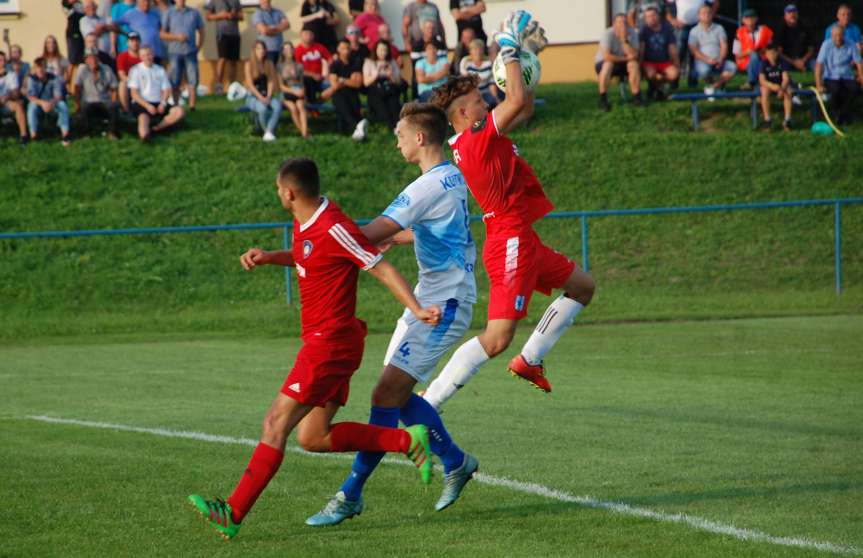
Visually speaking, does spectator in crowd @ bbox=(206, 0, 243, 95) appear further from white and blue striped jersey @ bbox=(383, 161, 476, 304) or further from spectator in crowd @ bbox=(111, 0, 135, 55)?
white and blue striped jersey @ bbox=(383, 161, 476, 304)

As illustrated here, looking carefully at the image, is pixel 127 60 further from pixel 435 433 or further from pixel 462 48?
pixel 435 433

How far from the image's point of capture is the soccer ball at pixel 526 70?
802 centimetres

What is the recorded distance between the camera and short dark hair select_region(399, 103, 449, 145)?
7211 mm

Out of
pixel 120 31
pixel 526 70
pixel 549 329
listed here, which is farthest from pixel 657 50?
pixel 526 70

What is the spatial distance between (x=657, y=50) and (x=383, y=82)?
242 inches

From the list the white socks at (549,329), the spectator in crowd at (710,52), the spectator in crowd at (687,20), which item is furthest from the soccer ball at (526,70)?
the spectator in crowd at (687,20)

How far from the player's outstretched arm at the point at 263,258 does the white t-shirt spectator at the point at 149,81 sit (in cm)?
1861

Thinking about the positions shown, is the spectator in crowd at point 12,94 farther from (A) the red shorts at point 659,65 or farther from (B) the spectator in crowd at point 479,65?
(A) the red shorts at point 659,65

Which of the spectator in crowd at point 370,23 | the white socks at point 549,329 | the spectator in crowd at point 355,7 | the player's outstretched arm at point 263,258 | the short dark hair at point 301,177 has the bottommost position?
the white socks at point 549,329

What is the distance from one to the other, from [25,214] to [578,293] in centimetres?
1614

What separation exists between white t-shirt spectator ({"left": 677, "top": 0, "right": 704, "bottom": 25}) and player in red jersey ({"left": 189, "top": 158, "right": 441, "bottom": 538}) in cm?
2377

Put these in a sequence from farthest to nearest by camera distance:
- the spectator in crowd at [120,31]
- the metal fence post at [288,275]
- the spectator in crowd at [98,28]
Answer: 1. the spectator in crowd at [120,31]
2. the spectator in crowd at [98,28]
3. the metal fence post at [288,275]

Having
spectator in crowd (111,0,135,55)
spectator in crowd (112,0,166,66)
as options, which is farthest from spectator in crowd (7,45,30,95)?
spectator in crowd (112,0,166,66)

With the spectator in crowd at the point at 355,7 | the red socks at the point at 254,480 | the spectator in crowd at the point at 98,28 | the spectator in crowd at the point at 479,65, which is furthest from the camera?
the spectator in crowd at the point at 355,7
